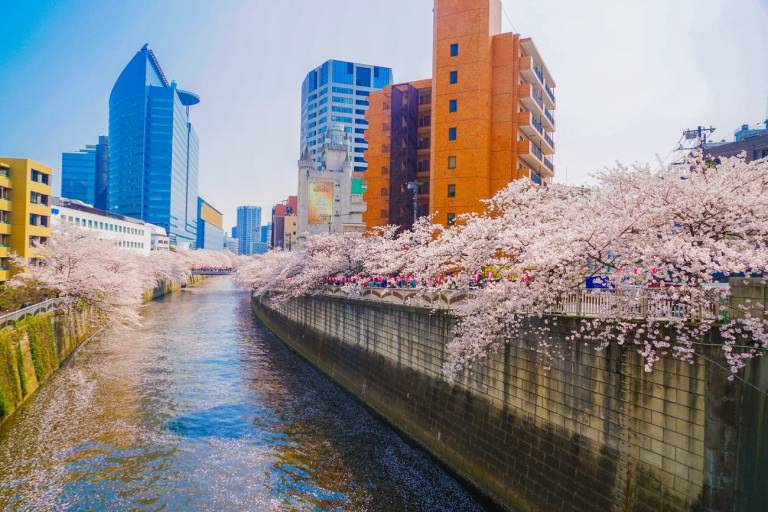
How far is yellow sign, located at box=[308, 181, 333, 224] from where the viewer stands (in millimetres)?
97438

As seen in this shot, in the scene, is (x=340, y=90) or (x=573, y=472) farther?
(x=340, y=90)

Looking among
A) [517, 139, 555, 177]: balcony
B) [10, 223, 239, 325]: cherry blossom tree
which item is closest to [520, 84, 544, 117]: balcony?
[517, 139, 555, 177]: balcony

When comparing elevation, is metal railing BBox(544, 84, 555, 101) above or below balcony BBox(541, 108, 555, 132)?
above

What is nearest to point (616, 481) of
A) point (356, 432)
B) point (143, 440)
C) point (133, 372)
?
point (356, 432)

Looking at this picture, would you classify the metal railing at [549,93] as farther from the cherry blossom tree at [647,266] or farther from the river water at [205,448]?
the cherry blossom tree at [647,266]

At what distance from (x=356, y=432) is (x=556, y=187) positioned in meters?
13.8

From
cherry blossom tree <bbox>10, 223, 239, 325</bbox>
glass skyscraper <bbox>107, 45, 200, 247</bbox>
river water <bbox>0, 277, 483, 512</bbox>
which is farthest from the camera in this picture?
glass skyscraper <bbox>107, 45, 200, 247</bbox>

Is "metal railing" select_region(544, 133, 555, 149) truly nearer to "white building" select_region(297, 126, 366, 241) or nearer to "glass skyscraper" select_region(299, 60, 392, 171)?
Answer: "white building" select_region(297, 126, 366, 241)

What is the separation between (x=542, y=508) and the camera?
536 inches

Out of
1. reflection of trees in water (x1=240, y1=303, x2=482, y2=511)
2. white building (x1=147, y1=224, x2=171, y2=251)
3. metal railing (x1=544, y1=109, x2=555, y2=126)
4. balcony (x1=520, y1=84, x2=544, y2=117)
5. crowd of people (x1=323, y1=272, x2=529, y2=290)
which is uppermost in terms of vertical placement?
metal railing (x1=544, y1=109, x2=555, y2=126)

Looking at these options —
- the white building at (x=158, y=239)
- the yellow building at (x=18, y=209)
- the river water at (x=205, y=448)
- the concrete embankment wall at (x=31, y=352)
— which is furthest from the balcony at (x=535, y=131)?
the white building at (x=158, y=239)

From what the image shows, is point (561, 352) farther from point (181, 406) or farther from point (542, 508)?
point (181, 406)

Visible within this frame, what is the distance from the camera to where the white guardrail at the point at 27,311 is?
24.3 meters

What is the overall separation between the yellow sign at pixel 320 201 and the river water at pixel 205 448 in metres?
65.4
